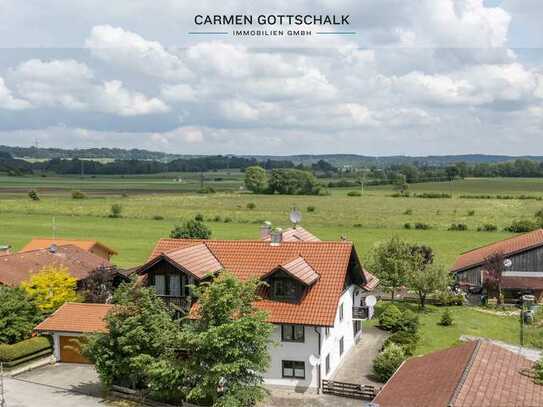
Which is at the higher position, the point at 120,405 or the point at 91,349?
the point at 91,349

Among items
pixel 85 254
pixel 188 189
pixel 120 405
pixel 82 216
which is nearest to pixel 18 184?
pixel 188 189

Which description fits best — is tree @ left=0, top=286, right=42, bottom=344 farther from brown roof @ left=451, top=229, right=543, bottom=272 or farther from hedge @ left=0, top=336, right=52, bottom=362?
brown roof @ left=451, top=229, right=543, bottom=272

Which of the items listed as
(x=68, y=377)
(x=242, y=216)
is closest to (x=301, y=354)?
(x=68, y=377)

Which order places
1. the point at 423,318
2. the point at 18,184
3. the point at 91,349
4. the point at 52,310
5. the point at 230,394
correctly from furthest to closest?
the point at 18,184 → the point at 423,318 → the point at 52,310 → the point at 91,349 → the point at 230,394

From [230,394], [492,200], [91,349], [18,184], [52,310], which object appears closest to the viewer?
[230,394]

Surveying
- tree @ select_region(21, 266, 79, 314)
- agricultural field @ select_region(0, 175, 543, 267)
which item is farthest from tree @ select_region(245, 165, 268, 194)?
tree @ select_region(21, 266, 79, 314)

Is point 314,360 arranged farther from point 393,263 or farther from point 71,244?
point 71,244

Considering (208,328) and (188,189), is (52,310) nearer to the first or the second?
(208,328)
